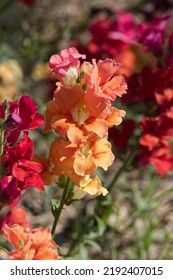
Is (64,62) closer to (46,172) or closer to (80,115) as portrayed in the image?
(80,115)

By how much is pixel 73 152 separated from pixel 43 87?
6.00 ft

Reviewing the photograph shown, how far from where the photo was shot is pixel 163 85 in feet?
7.17

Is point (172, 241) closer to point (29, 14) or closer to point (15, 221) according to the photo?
point (15, 221)

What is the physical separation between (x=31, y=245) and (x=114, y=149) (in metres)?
1.64

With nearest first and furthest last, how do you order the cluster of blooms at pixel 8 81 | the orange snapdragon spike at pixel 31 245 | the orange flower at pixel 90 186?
1. the orange snapdragon spike at pixel 31 245
2. the orange flower at pixel 90 186
3. the cluster of blooms at pixel 8 81

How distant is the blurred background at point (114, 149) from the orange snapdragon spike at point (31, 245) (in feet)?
2.21

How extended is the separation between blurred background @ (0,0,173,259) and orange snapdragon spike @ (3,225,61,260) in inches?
26.6

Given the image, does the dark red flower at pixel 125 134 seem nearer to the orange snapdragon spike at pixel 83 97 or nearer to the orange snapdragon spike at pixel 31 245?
the orange snapdragon spike at pixel 83 97

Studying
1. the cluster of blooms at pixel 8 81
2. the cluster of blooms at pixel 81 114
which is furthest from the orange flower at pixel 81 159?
the cluster of blooms at pixel 8 81

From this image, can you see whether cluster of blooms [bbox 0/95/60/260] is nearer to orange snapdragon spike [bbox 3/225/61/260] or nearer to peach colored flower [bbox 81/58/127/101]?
orange snapdragon spike [bbox 3/225/61/260]

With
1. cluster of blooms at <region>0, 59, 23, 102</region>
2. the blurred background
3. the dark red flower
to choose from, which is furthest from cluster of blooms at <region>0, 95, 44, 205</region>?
cluster of blooms at <region>0, 59, 23, 102</region>

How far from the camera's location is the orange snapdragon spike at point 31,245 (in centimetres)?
142
